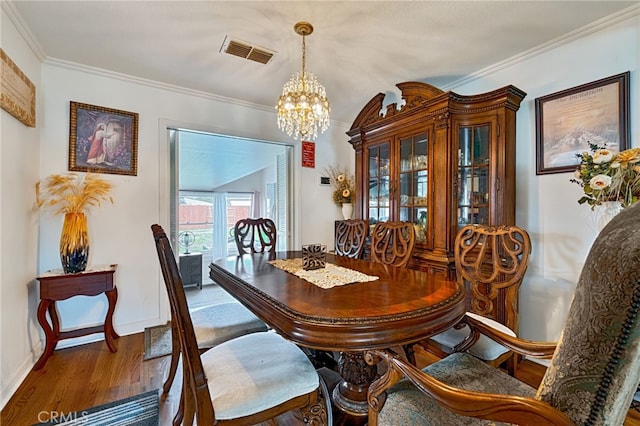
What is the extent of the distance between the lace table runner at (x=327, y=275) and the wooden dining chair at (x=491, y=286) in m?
0.51

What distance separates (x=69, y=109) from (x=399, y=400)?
3332 mm

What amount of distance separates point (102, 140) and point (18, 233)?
1.04 m

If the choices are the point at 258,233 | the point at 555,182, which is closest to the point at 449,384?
the point at 555,182

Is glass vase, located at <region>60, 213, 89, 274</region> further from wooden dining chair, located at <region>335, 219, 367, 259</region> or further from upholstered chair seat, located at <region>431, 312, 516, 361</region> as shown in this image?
upholstered chair seat, located at <region>431, 312, 516, 361</region>

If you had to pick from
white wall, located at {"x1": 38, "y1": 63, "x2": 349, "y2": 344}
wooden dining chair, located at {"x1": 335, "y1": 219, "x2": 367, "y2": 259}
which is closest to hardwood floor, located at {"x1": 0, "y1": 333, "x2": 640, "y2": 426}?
white wall, located at {"x1": 38, "y1": 63, "x2": 349, "y2": 344}

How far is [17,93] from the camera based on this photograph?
1.92 metres

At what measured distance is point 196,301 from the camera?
405 centimetres

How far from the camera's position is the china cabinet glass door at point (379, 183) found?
3.01 meters

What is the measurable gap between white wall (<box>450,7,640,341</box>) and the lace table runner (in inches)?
61.8

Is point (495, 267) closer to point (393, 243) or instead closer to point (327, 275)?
point (393, 243)

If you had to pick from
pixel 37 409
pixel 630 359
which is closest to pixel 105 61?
pixel 37 409

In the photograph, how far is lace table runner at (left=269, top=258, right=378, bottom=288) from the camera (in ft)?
4.96

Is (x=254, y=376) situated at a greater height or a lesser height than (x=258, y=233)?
lesser

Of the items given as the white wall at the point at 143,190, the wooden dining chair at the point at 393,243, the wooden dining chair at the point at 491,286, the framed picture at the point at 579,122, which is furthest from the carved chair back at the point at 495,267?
the framed picture at the point at 579,122
